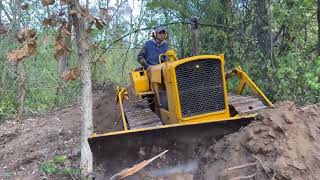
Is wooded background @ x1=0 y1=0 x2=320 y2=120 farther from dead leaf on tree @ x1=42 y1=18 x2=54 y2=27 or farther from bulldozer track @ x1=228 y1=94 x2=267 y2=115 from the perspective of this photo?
bulldozer track @ x1=228 y1=94 x2=267 y2=115

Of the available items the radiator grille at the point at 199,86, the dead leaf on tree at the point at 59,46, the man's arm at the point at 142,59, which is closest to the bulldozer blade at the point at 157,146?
the radiator grille at the point at 199,86

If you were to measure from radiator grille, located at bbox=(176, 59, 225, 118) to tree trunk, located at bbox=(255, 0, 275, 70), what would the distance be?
4338 millimetres

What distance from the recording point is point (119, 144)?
6.22 metres

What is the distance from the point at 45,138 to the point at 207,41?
5.16 m

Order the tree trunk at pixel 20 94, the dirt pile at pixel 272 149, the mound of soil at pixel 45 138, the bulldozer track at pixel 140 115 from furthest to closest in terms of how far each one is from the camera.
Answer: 1. the tree trunk at pixel 20 94
2. the mound of soil at pixel 45 138
3. the bulldozer track at pixel 140 115
4. the dirt pile at pixel 272 149

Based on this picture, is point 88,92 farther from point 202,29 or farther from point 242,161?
point 202,29

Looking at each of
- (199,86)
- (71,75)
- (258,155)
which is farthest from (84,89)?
(258,155)

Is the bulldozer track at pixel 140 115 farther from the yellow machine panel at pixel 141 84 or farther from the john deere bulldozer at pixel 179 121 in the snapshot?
the yellow machine panel at pixel 141 84

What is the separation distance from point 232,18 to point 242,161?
296 inches

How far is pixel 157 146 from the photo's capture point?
249 inches

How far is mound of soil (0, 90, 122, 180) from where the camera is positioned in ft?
26.8

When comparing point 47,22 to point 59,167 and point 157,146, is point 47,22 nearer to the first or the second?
point 157,146

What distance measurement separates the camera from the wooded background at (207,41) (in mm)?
8795

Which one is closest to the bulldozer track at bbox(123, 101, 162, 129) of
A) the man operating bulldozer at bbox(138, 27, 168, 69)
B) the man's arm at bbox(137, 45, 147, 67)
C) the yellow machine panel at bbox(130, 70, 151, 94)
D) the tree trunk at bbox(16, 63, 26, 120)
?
the yellow machine panel at bbox(130, 70, 151, 94)
